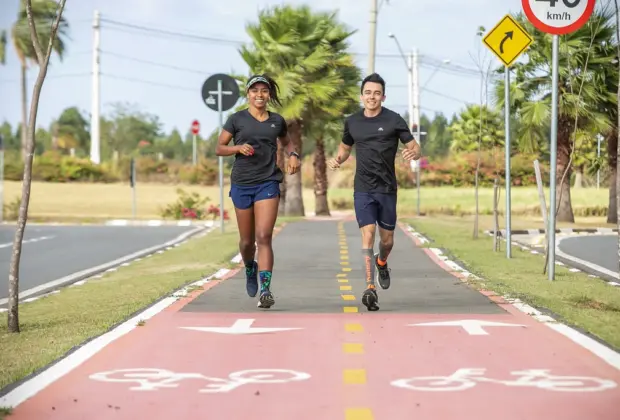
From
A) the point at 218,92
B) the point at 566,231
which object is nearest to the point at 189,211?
the point at 566,231

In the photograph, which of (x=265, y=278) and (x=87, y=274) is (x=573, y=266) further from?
(x=265, y=278)

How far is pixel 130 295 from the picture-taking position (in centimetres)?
1614

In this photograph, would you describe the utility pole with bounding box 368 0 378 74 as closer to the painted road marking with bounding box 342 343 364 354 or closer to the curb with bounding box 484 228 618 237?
the curb with bounding box 484 228 618 237

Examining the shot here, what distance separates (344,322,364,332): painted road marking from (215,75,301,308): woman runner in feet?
5.09

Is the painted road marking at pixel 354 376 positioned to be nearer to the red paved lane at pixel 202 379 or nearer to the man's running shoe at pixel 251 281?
the red paved lane at pixel 202 379

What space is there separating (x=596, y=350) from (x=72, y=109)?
123 metres

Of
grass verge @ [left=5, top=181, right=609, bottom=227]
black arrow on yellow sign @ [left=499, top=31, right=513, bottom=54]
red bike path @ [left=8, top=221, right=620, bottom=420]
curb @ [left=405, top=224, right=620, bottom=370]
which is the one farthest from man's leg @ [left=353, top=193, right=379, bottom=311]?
grass verge @ [left=5, top=181, right=609, bottom=227]

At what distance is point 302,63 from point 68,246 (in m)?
19.0

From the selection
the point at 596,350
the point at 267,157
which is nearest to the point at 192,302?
the point at 267,157

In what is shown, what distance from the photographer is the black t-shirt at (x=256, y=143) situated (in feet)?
42.9

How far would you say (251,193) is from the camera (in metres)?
13.3

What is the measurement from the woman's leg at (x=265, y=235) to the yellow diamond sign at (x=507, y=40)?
904 cm

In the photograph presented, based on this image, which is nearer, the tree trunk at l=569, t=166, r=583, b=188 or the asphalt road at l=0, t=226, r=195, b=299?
the asphalt road at l=0, t=226, r=195, b=299

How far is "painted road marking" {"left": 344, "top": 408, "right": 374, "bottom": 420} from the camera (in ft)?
24.1
